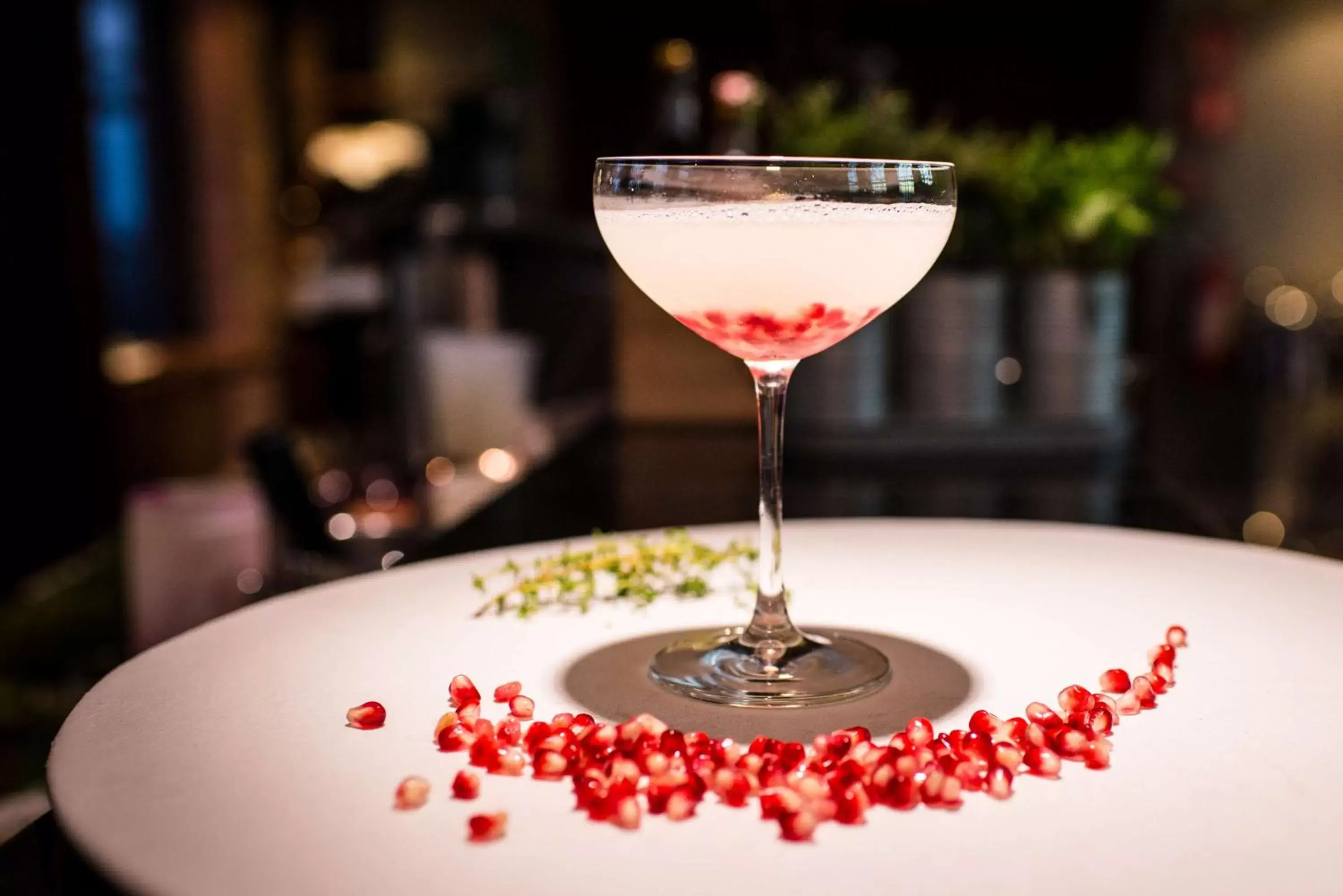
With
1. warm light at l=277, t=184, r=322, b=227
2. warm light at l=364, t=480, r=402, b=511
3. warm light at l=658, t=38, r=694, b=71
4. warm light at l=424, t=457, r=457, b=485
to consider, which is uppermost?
warm light at l=658, t=38, r=694, b=71

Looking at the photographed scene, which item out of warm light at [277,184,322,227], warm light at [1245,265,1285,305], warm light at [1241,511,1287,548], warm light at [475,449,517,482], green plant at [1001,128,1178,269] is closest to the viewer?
green plant at [1001,128,1178,269]

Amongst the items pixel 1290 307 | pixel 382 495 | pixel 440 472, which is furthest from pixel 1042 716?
pixel 1290 307

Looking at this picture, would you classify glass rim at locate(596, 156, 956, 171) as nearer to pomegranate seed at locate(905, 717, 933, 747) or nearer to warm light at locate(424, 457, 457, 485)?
pomegranate seed at locate(905, 717, 933, 747)

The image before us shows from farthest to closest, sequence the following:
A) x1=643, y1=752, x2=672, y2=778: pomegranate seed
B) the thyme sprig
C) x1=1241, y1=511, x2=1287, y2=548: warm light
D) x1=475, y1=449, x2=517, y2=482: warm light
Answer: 1. x1=1241, y1=511, x2=1287, y2=548: warm light
2. x1=475, y1=449, x2=517, y2=482: warm light
3. the thyme sprig
4. x1=643, y1=752, x2=672, y2=778: pomegranate seed

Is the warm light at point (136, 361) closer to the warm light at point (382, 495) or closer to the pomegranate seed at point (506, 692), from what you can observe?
the warm light at point (382, 495)

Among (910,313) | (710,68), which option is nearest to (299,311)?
(710,68)

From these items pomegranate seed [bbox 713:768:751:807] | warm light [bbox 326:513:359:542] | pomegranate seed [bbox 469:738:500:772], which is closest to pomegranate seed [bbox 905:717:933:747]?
pomegranate seed [bbox 713:768:751:807]

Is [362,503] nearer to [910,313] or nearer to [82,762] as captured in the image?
[910,313]
